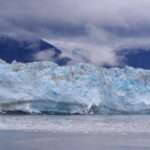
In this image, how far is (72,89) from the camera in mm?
34719

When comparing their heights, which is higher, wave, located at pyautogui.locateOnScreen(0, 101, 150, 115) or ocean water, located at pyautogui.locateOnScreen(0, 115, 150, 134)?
wave, located at pyautogui.locateOnScreen(0, 101, 150, 115)

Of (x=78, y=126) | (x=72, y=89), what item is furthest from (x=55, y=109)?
(x=78, y=126)

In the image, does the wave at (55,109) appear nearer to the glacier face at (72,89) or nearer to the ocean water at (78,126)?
the glacier face at (72,89)

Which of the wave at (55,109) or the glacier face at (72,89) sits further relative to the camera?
the wave at (55,109)

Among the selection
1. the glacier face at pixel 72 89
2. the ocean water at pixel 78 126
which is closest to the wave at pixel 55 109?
the glacier face at pixel 72 89

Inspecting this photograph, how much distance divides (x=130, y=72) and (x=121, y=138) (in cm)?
2379

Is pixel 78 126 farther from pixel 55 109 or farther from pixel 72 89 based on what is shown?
pixel 55 109

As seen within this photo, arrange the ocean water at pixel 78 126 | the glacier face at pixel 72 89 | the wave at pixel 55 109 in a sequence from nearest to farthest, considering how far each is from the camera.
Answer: the ocean water at pixel 78 126 → the glacier face at pixel 72 89 → the wave at pixel 55 109

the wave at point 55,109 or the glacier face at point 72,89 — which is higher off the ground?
the glacier face at point 72,89

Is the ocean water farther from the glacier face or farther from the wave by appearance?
the wave

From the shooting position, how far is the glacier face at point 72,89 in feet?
110

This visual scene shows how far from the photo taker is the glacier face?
110 ft

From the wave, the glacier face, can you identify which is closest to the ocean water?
the glacier face

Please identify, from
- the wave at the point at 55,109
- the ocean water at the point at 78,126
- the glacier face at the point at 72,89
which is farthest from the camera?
the wave at the point at 55,109
